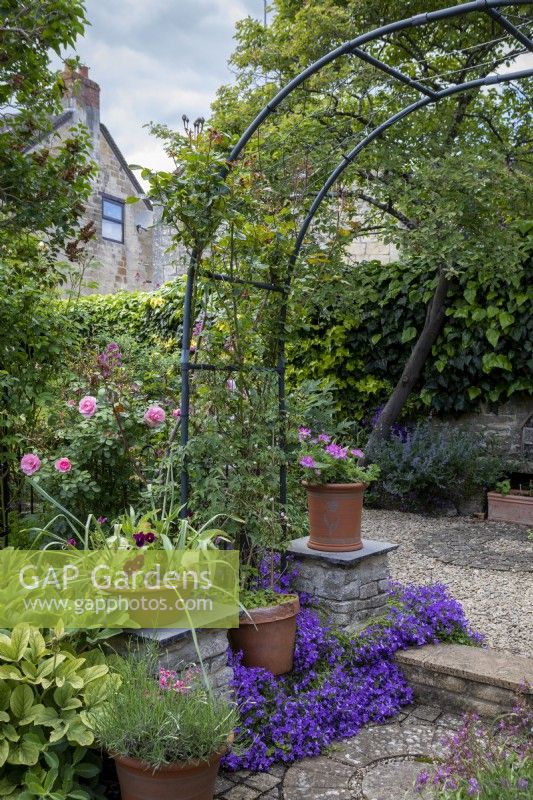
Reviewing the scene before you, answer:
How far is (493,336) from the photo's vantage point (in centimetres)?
627

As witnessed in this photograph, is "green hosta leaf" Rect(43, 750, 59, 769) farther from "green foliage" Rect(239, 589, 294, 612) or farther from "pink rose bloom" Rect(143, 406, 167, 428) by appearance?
"pink rose bloom" Rect(143, 406, 167, 428)

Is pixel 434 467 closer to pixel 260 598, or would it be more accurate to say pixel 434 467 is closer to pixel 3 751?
pixel 260 598

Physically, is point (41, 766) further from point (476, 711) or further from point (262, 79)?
point (262, 79)

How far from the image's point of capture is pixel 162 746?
191cm

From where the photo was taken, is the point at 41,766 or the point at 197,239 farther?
the point at 197,239

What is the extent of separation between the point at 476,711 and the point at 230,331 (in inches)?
76.4

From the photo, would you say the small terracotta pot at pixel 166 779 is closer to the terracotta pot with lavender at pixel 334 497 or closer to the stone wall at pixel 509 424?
the terracotta pot with lavender at pixel 334 497

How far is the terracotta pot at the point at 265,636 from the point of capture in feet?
9.01

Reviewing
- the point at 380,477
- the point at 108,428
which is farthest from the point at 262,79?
the point at 108,428

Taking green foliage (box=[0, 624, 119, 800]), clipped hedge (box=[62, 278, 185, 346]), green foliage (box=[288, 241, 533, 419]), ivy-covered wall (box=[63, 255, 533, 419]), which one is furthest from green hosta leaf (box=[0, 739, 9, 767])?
clipped hedge (box=[62, 278, 185, 346])

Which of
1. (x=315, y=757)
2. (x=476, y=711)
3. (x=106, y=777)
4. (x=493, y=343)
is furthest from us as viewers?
(x=493, y=343)

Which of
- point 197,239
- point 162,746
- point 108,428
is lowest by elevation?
point 162,746

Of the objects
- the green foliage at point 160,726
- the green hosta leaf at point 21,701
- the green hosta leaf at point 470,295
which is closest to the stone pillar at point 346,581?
the green foliage at point 160,726

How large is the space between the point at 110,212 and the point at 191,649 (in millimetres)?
13343
